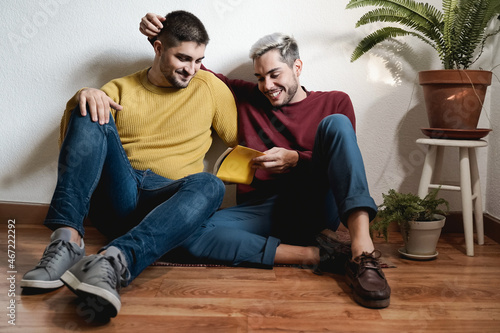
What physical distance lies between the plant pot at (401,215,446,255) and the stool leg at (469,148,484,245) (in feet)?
0.96

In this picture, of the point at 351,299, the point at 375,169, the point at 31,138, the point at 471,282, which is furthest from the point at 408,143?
the point at 31,138

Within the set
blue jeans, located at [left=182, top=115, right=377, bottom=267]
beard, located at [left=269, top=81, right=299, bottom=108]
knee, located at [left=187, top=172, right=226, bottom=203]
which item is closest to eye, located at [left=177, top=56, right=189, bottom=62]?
beard, located at [left=269, top=81, right=299, bottom=108]

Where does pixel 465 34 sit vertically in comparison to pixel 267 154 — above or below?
above

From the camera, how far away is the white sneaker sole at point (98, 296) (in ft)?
3.56

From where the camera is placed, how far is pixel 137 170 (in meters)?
1.71

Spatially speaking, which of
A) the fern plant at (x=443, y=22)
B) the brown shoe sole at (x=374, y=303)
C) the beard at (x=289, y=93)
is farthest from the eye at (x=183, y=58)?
the brown shoe sole at (x=374, y=303)

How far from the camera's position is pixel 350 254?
4.91 feet

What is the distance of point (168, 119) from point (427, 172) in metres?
1.12

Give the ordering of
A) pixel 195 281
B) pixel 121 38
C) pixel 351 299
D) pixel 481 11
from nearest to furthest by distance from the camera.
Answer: pixel 351 299
pixel 195 281
pixel 481 11
pixel 121 38

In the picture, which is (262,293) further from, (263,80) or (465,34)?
(465,34)

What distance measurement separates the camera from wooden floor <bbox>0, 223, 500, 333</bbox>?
1136 millimetres

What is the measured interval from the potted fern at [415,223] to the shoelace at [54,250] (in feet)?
3.56

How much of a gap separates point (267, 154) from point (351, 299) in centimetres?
59

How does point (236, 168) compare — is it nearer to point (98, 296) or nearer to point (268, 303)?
point (268, 303)
